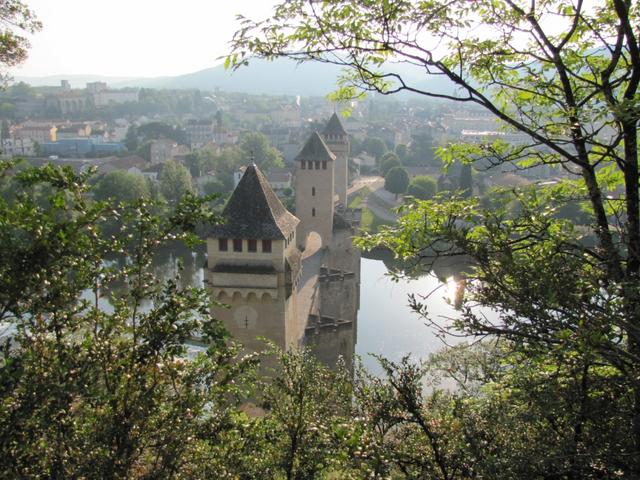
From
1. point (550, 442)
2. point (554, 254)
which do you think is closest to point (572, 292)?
point (554, 254)

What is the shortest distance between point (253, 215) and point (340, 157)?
23613mm

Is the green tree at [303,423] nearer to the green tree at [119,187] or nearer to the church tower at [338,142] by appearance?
the church tower at [338,142]

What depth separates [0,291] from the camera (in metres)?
4.79

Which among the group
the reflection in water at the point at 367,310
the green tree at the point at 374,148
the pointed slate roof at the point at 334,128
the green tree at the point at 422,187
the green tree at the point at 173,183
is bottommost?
the reflection in water at the point at 367,310

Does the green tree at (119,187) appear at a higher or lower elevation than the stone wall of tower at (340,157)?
lower

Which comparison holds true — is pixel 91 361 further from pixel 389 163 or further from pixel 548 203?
pixel 389 163

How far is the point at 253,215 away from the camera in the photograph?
551 inches

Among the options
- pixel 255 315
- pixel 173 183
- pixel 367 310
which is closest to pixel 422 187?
pixel 173 183

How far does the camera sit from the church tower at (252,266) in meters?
13.8

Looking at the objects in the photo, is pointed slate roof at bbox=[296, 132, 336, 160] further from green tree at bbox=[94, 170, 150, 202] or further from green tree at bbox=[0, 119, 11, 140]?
green tree at bbox=[0, 119, 11, 140]

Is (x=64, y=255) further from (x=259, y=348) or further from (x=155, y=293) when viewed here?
(x=259, y=348)

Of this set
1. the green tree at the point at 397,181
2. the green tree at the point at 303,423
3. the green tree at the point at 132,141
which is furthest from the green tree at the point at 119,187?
the green tree at the point at 132,141

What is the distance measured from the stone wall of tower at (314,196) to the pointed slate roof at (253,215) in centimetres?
1326

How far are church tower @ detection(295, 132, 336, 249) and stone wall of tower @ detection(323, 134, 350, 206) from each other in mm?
8362
